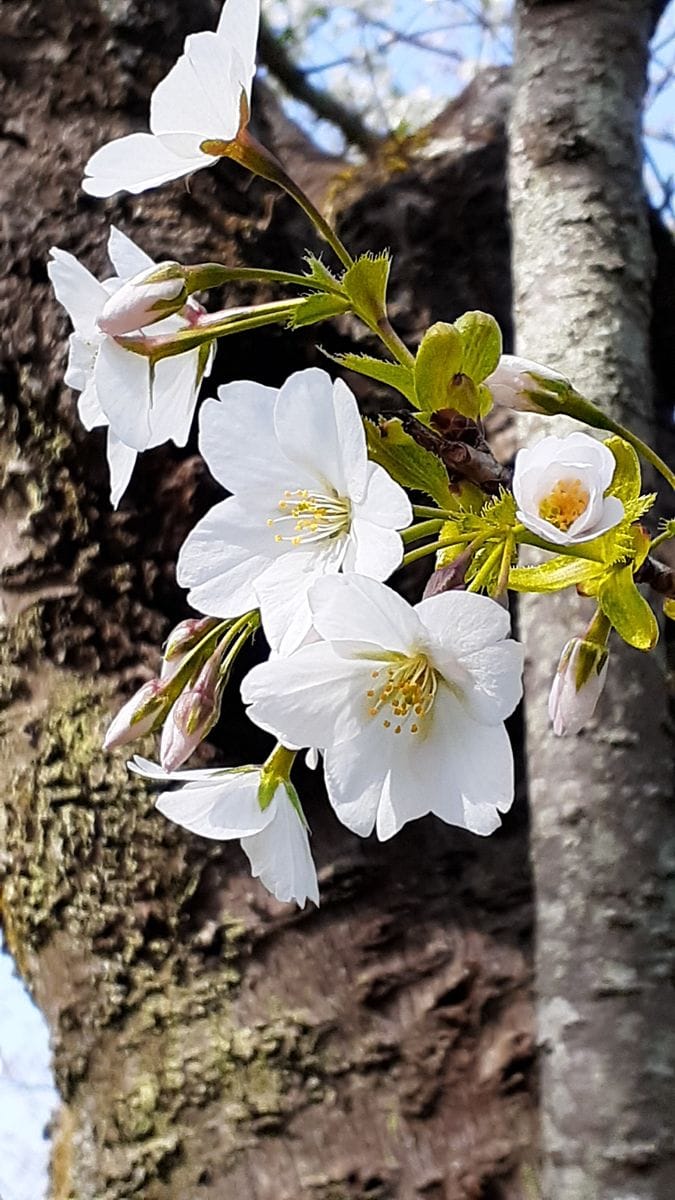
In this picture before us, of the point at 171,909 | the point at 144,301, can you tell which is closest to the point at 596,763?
the point at 171,909

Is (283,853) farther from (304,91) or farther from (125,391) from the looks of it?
(304,91)

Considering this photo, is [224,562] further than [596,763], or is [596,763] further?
[596,763]

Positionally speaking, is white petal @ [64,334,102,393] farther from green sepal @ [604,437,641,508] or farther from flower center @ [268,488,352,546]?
green sepal @ [604,437,641,508]

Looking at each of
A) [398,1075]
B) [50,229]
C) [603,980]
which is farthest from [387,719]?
[50,229]

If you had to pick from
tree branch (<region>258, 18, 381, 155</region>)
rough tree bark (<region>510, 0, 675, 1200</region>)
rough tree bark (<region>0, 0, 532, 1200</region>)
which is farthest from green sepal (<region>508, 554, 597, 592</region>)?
tree branch (<region>258, 18, 381, 155</region>)

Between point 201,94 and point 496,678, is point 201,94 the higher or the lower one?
the higher one

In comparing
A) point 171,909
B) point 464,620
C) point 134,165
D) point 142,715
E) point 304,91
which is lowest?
point 171,909

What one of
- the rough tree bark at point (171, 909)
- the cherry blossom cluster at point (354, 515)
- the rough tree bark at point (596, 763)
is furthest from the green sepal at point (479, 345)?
the rough tree bark at point (171, 909)
